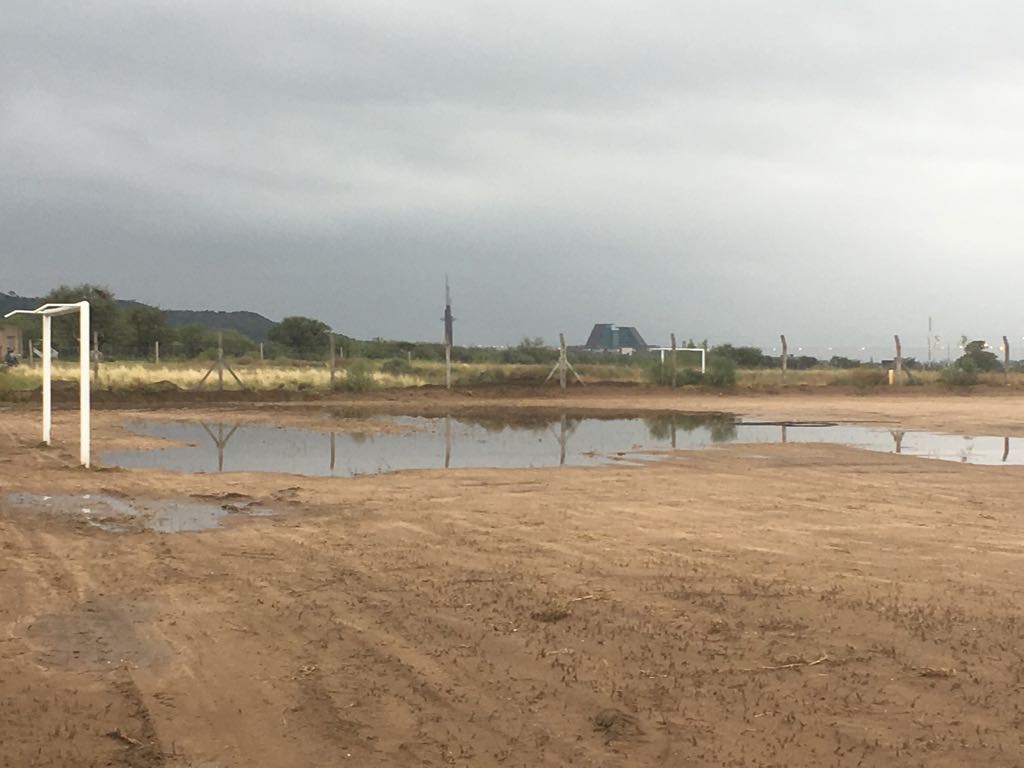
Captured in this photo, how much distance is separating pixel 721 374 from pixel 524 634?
36.8 metres

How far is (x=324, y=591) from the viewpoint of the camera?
23.3 ft

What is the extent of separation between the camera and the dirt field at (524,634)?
4453 mm

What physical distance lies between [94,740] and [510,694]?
72.9 inches

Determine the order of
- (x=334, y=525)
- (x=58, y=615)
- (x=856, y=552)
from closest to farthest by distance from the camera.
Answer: (x=58, y=615)
(x=856, y=552)
(x=334, y=525)

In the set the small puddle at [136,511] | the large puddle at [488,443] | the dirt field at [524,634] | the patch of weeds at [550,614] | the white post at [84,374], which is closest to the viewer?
the dirt field at [524,634]

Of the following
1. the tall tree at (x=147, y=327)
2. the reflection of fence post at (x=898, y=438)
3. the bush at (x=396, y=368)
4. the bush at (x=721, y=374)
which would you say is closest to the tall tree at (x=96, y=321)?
the tall tree at (x=147, y=327)

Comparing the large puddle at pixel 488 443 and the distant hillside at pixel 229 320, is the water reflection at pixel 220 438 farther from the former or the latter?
the distant hillside at pixel 229 320

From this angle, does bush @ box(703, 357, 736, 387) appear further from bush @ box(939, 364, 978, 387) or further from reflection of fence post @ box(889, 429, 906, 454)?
reflection of fence post @ box(889, 429, 906, 454)

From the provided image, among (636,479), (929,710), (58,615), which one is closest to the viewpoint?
(929,710)

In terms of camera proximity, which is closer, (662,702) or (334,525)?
(662,702)

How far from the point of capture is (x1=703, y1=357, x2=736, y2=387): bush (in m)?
41.8

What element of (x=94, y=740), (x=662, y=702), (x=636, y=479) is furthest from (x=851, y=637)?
(x=636, y=479)

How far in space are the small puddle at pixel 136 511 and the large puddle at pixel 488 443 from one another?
3545 mm

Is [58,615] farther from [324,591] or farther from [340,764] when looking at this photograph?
[340,764]
